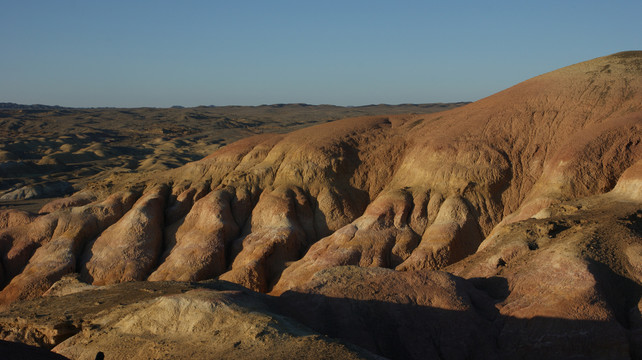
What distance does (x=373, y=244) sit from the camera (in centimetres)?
1950

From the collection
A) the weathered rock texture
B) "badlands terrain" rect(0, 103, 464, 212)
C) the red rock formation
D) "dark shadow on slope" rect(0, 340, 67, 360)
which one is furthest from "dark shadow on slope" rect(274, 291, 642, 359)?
"badlands terrain" rect(0, 103, 464, 212)

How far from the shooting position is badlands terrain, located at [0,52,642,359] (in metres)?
11.1

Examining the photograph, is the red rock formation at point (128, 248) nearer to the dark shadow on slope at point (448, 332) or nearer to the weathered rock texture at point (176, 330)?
the weathered rock texture at point (176, 330)

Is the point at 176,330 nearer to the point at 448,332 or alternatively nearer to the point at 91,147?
the point at 448,332

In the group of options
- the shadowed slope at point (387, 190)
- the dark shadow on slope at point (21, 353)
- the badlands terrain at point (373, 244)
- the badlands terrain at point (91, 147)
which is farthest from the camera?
the badlands terrain at point (91, 147)

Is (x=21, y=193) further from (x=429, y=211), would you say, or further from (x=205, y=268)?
(x=429, y=211)

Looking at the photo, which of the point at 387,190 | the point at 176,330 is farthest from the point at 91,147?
the point at 176,330

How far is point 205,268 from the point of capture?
20625 millimetres

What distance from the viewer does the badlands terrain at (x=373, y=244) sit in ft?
36.3

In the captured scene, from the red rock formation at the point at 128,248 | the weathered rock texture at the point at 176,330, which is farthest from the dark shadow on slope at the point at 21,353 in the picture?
the red rock formation at the point at 128,248

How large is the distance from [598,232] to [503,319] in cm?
359

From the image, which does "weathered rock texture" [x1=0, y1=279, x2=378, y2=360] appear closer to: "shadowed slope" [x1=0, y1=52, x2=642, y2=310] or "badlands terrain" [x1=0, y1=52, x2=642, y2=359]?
"badlands terrain" [x1=0, y1=52, x2=642, y2=359]

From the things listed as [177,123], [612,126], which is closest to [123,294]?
[612,126]

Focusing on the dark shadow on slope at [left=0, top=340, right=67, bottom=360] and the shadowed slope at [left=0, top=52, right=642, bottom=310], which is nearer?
the dark shadow on slope at [left=0, top=340, right=67, bottom=360]
